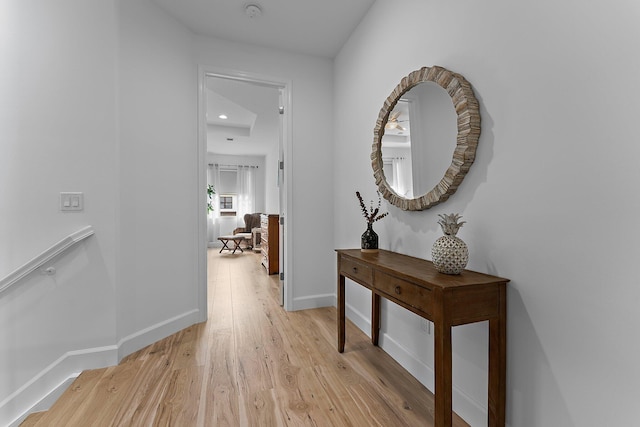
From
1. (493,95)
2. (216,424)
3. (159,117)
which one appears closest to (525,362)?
(493,95)

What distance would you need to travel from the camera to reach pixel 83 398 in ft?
5.48

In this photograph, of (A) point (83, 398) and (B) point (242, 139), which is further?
(B) point (242, 139)

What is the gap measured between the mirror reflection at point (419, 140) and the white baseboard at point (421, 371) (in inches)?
41.3

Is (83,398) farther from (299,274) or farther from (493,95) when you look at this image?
(493,95)

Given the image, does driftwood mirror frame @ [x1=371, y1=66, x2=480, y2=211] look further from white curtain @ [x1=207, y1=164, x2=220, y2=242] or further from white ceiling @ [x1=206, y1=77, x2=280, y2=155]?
white curtain @ [x1=207, y1=164, x2=220, y2=242]

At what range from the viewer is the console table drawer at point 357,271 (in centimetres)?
182

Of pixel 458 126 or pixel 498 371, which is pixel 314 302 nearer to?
pixel 498 371

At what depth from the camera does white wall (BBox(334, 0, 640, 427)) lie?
0.92 meters

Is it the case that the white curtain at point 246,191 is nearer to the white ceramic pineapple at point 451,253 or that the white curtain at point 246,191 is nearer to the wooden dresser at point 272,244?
the wooden dresser at point 272,244

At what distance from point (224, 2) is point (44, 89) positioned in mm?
1426

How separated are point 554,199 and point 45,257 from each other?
2.52 m

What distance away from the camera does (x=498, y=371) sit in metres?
1.24

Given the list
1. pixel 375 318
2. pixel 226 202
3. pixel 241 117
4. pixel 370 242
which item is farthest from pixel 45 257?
pixel 226 202

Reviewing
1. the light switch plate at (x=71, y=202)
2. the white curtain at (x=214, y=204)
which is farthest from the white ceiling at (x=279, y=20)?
the white curtain at (x=214, y=204)
